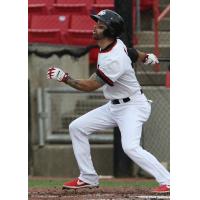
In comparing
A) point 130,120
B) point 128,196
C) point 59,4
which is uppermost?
point 59,4

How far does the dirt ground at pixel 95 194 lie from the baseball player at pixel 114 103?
124mm

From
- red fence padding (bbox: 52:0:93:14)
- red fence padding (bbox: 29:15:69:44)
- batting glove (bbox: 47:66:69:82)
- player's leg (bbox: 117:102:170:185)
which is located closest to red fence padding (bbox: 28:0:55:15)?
red fence padding (bbox: 52:0:93:14)

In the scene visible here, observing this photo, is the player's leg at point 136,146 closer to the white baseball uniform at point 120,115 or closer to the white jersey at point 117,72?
the white baseball uniform at point 120,115

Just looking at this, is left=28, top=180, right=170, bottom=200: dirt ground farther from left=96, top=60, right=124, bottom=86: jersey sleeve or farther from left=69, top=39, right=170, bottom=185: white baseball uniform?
left=96, top=60, right=124, bottom=86: jersey sleeve

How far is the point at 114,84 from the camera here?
6785mm

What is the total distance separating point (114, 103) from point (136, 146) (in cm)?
48

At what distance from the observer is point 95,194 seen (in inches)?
267

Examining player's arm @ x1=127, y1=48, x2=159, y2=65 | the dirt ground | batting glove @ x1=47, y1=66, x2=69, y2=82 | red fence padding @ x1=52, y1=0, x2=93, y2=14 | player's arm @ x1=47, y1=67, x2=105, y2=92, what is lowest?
the dirt ground

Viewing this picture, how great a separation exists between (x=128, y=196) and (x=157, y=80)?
4546mm

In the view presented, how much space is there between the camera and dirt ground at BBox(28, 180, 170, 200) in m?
6.45

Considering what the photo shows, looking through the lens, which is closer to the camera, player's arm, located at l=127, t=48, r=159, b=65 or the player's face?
the player's face

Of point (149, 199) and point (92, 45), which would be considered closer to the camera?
point (149, 199)
